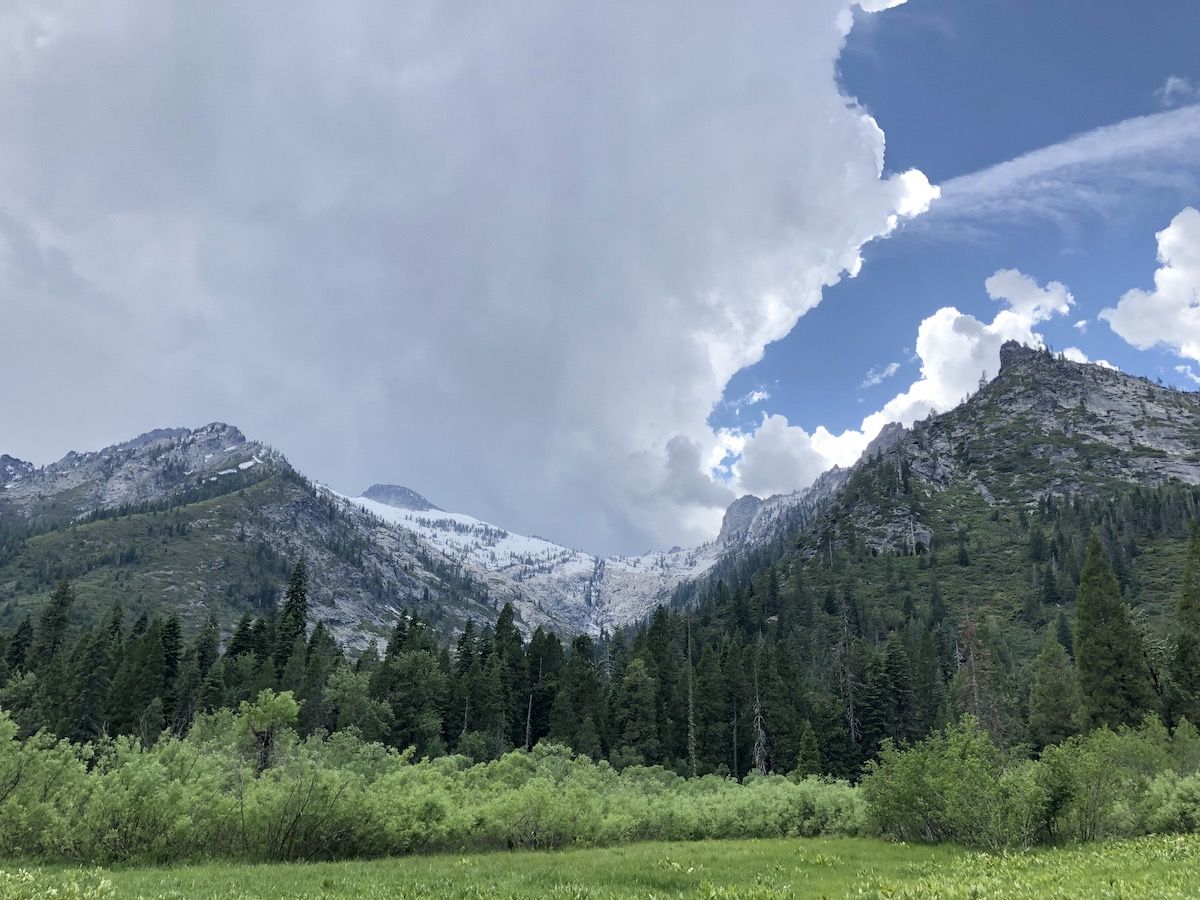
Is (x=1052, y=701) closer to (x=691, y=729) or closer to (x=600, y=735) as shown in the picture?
(x=691, y=729)

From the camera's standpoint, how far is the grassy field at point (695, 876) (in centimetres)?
1506

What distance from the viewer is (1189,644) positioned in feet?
198

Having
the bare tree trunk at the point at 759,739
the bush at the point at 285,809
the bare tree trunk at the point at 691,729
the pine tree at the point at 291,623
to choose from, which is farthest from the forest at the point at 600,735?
the pine tree at the point at 291,623

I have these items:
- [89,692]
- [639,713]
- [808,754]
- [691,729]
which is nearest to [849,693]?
[808,754]

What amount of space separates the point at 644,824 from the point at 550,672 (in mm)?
60370

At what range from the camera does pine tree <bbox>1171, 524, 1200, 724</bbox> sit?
58.8 m

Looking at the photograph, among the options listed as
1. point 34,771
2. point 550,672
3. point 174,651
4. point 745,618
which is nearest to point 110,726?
point 174,651

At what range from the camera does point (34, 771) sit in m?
27.1

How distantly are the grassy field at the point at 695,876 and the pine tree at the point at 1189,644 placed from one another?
46687 millimetres

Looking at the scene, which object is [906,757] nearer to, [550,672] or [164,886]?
[164,886]

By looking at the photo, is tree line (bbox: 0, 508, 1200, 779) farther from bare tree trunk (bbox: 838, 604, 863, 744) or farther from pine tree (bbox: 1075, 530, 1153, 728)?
pine tree (bbox: 1075, 530, 1153, 728)

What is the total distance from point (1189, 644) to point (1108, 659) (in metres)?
6.90

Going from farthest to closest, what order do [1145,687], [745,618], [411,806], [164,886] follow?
1. [745,618]
2. [1145,687]
3. [411,806]
4. [164,886]

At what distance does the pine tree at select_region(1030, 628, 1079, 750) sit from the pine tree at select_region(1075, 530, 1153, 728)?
16961 mm
